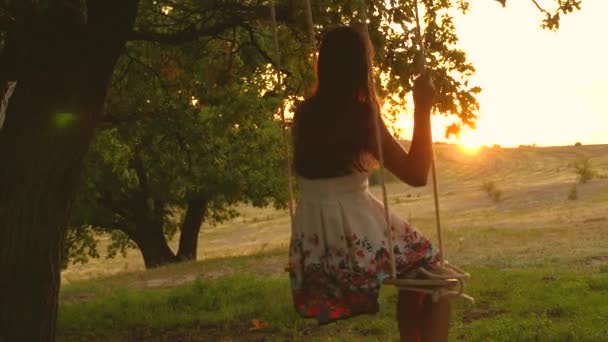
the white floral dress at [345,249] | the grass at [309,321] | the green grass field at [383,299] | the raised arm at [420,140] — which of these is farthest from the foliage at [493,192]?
the raised arm at [420,140]

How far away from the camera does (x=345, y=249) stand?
414cm

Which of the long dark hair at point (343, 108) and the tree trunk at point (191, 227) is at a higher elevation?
the long dark hair at point (343, 108)

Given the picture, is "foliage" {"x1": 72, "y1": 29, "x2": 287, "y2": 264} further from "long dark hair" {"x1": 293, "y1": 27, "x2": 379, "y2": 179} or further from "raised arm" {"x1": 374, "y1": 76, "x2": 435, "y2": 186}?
"raised arm" {"x1": 374, "y1": 76, "x2": 435, "y2": 186}

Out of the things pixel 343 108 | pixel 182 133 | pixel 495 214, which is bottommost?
pixel 495 214

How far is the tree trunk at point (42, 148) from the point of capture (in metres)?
6.84

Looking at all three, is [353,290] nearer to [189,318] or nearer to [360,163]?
[360,163]

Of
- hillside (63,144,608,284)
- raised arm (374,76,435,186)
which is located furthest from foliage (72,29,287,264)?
raised arm (374,76,435,186)

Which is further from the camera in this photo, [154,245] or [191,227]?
[191,227]

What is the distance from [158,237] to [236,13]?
685 inches

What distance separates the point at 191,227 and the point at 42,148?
808 inches

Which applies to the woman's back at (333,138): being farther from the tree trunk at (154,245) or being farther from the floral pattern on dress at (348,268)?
the tree trunk at (154,245)

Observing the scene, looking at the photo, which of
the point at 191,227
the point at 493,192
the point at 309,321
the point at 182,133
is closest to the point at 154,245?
the point at 191,227

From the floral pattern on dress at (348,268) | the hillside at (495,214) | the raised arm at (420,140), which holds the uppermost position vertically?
the raised arm at (420,140)

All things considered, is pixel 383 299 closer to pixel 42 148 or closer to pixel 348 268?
pixel 42 148
